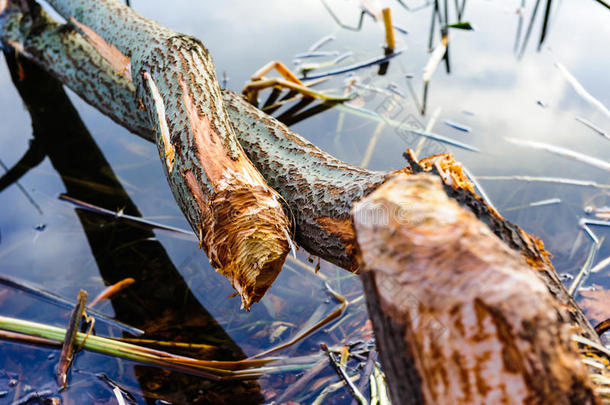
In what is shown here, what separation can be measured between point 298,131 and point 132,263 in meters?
1.34

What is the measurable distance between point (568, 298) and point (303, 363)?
3.22 ft

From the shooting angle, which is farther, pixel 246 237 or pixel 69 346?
pixel 69 346

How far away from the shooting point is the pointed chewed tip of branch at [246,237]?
1265 millimetres

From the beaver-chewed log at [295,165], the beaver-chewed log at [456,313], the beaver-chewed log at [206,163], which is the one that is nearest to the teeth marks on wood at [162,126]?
the beaver-chewed log at [206,163]

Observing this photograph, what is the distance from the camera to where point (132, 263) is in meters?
2.24

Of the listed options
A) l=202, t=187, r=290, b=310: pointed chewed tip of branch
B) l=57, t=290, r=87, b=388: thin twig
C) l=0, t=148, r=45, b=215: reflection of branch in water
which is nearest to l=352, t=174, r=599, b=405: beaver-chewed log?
l=202, t=187, r=290, b=310: pointed chewed tip of branch

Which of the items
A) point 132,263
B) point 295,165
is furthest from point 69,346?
point 295,165

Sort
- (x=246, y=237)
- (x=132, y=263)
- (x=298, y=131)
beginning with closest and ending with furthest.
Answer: (x=246, y=237) < (x=132, y=263) < (x=298, y=131)

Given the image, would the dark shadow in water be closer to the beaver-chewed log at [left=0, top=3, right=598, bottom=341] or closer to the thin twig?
the thin twig

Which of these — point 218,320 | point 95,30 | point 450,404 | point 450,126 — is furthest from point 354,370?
point 95,30

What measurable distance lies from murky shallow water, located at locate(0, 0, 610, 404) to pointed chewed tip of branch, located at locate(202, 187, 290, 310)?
23.3 inches

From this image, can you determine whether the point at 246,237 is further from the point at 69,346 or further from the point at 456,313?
the point at 69,346

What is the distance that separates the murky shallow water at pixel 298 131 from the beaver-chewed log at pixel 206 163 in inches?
24.3

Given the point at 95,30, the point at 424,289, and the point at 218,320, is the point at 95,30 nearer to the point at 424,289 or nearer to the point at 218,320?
the point at 218,320
